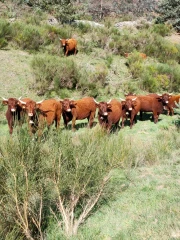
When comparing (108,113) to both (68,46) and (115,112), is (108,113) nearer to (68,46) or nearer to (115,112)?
(115,112)

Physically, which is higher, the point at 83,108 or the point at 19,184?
the point at 19,184

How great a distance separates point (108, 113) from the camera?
41.2 ft

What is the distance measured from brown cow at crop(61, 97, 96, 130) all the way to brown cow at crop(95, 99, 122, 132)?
0.77 metres

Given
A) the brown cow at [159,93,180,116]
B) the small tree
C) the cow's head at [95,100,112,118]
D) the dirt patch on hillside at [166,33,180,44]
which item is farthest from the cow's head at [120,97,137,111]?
the dirt patch on hillside at [166,33,180,44]

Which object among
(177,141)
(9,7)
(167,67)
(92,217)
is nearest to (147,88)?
(167,67)


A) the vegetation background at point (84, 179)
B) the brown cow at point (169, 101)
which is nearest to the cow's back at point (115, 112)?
the vegetation background at point (84, 179)

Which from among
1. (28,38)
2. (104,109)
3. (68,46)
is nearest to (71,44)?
(68,46)

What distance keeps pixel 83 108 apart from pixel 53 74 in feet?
19.1

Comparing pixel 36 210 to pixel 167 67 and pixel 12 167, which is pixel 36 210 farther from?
pixel 167 67

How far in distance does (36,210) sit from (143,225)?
203cm

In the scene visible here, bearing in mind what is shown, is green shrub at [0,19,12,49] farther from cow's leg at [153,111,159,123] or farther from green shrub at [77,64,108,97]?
cow's leg at [153,111,159,123]

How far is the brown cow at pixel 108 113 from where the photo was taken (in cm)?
1226

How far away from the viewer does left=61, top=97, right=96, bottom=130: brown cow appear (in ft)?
40.9

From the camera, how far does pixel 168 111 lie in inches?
624
